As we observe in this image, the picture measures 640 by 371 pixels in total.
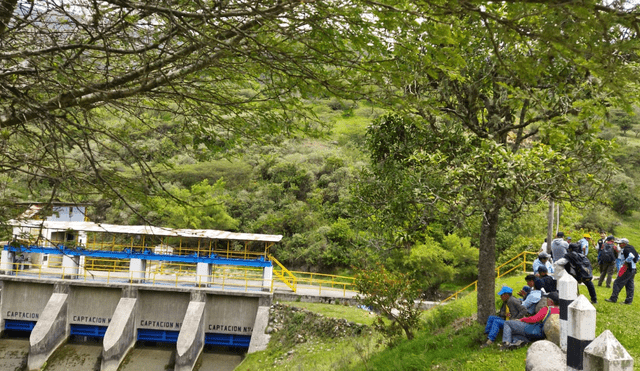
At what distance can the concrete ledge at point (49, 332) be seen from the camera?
15367 mm

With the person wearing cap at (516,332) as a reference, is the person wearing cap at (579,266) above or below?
above

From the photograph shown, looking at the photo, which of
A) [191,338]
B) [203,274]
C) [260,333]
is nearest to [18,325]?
[203,274]

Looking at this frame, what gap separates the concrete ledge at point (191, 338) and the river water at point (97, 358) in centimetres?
65

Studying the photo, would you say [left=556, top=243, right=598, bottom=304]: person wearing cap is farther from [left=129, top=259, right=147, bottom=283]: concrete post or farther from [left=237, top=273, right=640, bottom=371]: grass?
[left=129, top=259, right=147, bottom=283]: concrete post

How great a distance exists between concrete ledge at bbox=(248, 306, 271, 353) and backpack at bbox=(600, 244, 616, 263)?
10.6 m

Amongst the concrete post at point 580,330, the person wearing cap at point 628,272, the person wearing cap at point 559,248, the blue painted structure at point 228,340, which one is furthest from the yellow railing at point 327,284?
the concrete post at point 580,330

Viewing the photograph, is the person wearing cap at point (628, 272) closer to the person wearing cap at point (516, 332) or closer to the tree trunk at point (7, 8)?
the person wearing cap at point (516, 332)

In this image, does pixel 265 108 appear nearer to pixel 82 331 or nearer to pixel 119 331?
pixel 119 331

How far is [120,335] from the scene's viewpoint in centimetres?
1546

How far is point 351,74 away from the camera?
3.53 m

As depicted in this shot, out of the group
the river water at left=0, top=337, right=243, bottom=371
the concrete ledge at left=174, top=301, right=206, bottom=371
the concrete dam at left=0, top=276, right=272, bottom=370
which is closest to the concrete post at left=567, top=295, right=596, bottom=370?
the concrete dam at left=0, top=276, right=272, bottom=370

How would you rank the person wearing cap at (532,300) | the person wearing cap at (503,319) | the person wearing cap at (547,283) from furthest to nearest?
the person wearing cap at (547,283)
the person wearing cap at (503,319)
the person wearing cap at (532,300)

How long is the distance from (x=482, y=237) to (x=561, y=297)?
2.79 m

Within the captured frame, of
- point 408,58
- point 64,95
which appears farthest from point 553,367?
point 64,95
